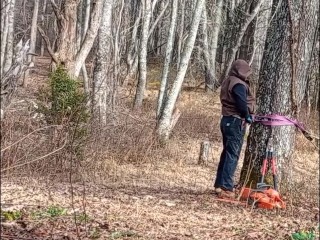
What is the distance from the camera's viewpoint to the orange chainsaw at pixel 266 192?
6.93 m

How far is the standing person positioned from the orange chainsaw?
26cm

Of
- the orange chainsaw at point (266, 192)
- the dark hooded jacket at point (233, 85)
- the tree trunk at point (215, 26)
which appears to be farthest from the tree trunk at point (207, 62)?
the orange chainsaw at point (266, 192)

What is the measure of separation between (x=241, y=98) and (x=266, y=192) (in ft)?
3.81

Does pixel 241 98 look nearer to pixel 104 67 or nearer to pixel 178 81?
pixel 104 67

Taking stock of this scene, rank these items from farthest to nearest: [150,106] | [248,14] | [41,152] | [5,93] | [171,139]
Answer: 1. [248,14]
2. [150,106]
3. [171,139]
4. [41,152]
5. [5,93]

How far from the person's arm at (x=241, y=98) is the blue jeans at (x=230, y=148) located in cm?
16

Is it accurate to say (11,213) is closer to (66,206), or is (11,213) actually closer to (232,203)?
(66,206)

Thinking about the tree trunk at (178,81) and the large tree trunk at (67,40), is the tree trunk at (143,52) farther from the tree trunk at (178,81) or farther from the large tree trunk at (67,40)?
the large tree trunk at (67,40)

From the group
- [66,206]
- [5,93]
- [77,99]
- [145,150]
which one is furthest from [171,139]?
[5,93]

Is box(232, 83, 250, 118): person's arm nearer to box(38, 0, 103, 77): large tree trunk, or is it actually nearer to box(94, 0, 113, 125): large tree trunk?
box(94, 0, 113, 125): large tree trunk

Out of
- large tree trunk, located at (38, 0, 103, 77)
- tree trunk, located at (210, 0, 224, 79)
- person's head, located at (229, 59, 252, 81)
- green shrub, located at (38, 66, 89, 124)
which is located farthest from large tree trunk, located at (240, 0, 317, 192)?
tree trunk, located at (210, 0, 224, 79)

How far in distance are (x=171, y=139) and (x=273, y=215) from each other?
6646 mm

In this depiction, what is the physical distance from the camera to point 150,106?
61.1 ft

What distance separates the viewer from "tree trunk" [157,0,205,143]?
12492 mm
